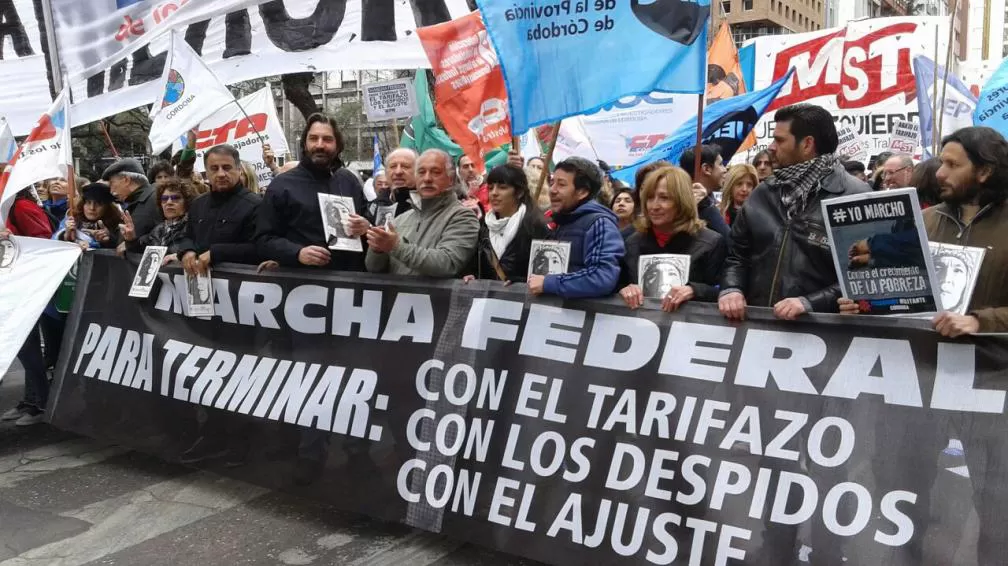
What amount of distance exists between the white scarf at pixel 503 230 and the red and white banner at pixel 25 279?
307 cm

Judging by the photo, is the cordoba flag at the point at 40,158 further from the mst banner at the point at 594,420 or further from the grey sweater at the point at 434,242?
the grey sweater at the point at 434,242

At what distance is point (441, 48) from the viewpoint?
209 inches

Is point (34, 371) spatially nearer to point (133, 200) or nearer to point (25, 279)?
point (25, 279)

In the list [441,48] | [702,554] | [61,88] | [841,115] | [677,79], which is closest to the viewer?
[702,554]

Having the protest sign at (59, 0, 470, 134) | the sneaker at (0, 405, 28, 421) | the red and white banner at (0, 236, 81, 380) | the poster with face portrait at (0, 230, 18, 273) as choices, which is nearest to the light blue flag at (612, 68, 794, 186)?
the protest sign at (59, 0, 470, 134)

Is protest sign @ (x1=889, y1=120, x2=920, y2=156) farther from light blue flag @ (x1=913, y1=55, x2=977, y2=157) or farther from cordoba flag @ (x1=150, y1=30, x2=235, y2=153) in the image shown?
cordoba flag @ (x1=150, y1=30, x2=235, y2=153)

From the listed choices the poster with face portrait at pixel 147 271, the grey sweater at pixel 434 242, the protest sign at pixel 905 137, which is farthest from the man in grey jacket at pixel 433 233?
the protest sign at pixel 905 137

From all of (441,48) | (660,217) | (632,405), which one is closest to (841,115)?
(441,48)

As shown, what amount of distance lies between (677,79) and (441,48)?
1.72 m

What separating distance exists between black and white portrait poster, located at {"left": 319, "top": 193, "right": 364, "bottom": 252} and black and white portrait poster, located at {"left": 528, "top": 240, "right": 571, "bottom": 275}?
0.91 meters

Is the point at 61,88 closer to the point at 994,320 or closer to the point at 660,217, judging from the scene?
the point at 660,217

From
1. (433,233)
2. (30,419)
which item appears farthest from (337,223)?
(30,419)

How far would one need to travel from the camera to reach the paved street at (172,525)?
388 centimetres

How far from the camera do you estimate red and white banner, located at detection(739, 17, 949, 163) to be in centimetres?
1038
